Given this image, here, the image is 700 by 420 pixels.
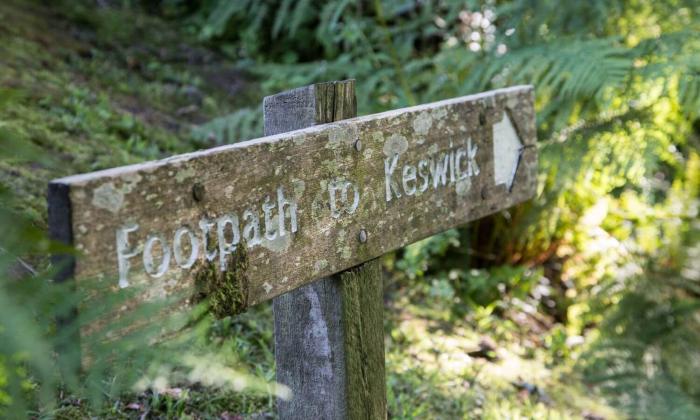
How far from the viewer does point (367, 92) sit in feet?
11.8

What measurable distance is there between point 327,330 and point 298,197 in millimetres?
377

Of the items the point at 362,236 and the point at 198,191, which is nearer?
the point at 198,191

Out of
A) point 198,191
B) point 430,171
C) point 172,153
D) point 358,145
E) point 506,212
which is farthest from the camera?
point 506,212

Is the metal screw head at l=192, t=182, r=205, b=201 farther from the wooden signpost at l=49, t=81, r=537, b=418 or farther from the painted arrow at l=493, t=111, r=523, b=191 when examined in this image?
the painted arrow at l=493, t=111, r=523, b=191

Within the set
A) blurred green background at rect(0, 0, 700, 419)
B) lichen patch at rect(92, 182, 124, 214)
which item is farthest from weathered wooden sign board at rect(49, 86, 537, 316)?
blurred green background at rect(0, 0, 700, 419)

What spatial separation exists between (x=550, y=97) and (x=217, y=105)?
193 centimetres

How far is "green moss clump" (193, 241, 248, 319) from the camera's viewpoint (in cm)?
122

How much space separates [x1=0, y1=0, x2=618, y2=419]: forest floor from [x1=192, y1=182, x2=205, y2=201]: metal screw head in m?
0.90

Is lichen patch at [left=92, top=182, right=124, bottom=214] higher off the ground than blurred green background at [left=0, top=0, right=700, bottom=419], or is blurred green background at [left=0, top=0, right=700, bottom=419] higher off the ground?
lichen patch at [left=92, top=182, right=124, bottom=214]

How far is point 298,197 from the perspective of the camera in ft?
4.58

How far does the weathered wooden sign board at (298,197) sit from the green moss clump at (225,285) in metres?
0.02


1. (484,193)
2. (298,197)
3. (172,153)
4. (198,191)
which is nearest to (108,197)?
(198,191)

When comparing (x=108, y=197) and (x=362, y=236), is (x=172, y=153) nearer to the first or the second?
(x=362, y=236)

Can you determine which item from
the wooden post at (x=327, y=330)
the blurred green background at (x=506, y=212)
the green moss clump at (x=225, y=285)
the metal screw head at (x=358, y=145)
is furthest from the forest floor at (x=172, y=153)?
the metal screw head at (x=358, y=145)
